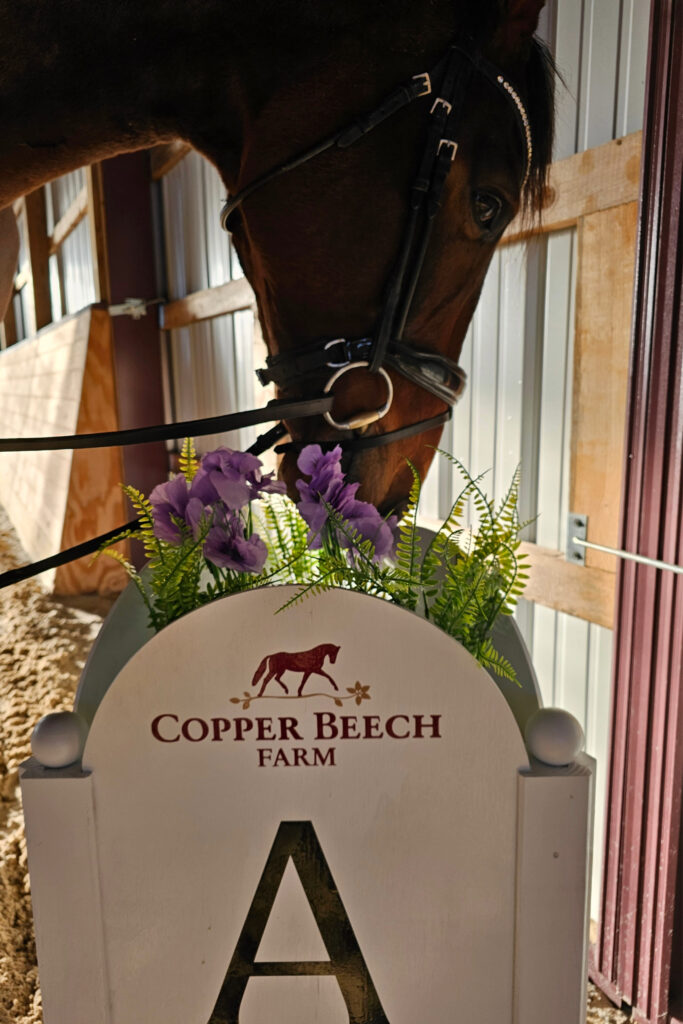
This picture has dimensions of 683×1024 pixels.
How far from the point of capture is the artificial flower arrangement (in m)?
0.57

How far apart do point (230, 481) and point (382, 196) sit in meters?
0.56

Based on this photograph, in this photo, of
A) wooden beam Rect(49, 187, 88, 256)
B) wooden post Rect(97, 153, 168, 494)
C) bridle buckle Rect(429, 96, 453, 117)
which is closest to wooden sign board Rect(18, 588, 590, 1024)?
bridle buckle Rect(429, 96, 453, 117)

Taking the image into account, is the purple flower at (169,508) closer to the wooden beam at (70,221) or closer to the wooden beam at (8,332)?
the wooden beam at (70,221)

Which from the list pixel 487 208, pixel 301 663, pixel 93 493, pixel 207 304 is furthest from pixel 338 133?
pixel 93 493

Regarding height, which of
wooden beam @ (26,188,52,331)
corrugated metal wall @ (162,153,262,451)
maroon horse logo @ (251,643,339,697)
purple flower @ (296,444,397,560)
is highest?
wooden beam @ (26,188,52,331)

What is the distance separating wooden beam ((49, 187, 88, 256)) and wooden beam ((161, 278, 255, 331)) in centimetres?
69

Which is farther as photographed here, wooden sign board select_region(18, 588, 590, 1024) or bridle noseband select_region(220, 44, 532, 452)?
bridle noseband select_region(220, 44, 532, 452)

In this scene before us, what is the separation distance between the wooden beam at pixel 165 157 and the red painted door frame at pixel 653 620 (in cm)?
243

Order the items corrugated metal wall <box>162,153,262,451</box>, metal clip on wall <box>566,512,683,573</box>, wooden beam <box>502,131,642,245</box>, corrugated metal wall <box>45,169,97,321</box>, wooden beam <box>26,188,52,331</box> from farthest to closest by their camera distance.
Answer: wooden beam <box>26,188,52,331</box> < corrugated metal wall <box>45,169,97,321</box> < corrugated metal wall <box>162,153,262,451</box> < metal clip on wall <box>566,512,683,573</box> < wooden beam <box>502,131,642,245</box>

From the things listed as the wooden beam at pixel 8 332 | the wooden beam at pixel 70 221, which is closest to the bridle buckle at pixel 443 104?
the wooden beam at pixel 70 221

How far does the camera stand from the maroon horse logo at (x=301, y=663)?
0.54 metres

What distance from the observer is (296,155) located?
0.92 metres

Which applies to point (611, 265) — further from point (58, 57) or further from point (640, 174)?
point (58, 57)

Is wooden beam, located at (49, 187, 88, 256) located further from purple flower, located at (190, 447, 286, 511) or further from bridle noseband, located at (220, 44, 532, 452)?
purple flower, located at (190, 447, 286, 511)
